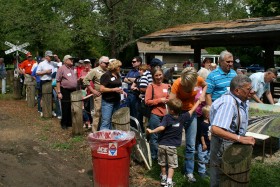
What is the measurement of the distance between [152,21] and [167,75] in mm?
9065

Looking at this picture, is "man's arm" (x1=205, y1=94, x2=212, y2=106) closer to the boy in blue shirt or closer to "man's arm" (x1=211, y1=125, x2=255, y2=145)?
the boy in blue shirt

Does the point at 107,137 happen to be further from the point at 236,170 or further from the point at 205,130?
the point at 236,170

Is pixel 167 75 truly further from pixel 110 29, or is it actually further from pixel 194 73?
pixel 110 29

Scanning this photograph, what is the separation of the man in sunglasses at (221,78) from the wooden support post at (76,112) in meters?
3.61

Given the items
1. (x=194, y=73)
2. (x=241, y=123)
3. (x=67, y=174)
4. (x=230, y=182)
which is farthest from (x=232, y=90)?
(x=67, y=174)

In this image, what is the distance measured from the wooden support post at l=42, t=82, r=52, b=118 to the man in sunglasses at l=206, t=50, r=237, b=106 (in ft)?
19.9

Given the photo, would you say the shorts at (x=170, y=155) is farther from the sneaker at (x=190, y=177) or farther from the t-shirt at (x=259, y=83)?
the t-shirt at (x=259, y=83)

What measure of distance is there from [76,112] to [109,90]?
1863 mm

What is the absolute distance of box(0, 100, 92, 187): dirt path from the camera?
548 centimetres

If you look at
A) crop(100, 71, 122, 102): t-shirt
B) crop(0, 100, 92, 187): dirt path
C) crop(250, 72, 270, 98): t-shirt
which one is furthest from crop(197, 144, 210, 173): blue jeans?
crop(250, 72, 270, 98): t-shirt

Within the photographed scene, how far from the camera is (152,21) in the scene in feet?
54.3

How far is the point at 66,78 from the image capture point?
8.80m

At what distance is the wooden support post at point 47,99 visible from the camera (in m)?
10.4

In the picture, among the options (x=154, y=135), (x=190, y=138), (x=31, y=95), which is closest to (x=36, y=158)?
(x=154, y=135)
